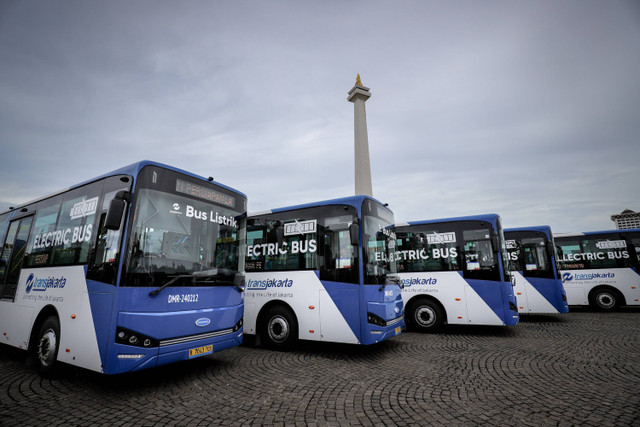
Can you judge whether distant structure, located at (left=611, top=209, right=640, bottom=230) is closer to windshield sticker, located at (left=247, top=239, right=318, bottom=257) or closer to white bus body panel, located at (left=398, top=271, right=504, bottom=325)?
white bus body panel, located at (left=398, top=271, right=504, bottom=325)

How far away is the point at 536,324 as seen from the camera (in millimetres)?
10625

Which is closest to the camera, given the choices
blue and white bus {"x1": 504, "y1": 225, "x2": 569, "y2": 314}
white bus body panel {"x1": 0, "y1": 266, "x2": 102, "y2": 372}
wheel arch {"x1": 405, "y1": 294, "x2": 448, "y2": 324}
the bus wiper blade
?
the bus wiper blade

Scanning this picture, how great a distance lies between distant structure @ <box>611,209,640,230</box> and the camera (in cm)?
12631

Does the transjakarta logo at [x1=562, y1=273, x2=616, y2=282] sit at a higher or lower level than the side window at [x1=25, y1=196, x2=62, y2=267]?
lower

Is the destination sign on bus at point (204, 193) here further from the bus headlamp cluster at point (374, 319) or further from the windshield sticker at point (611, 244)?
the windshield sticker at point (611, 244)

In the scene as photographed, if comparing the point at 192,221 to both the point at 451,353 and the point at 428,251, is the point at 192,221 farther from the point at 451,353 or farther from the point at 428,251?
the point at 428,251

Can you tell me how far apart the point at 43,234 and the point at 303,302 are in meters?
4.94

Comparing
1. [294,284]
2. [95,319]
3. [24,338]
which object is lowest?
[24,338]

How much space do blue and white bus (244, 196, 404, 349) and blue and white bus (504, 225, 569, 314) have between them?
6194 mm

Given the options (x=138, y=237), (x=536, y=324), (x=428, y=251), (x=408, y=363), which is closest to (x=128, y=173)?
(x=138, y=237)

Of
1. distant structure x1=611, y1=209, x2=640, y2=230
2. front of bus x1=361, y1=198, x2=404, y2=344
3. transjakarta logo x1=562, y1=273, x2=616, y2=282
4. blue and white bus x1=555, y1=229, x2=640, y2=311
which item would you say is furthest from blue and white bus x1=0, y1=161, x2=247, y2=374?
distant structure x1=611, y1=209, x2=640, y2=230

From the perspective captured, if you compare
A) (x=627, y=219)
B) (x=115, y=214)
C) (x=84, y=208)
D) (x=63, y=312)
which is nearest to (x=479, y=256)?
(x=115, y=214)

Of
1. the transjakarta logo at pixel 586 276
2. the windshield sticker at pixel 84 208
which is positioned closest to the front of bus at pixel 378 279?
the windshield sticker at pixel 84 208

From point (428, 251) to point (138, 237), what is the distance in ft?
25.3
